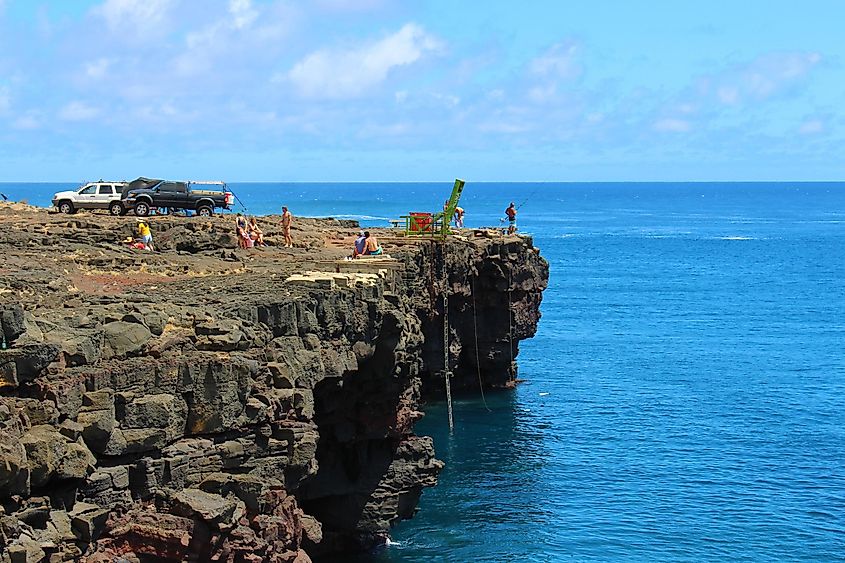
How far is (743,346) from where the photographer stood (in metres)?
91.8

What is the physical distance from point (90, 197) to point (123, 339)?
43913 millimetres

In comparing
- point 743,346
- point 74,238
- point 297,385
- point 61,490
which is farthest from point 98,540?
point 743,346

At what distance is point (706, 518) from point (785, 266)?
11018 centimetres

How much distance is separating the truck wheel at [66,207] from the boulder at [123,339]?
4365 cm

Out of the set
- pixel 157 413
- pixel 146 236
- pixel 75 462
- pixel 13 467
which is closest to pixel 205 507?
pixel 157 413

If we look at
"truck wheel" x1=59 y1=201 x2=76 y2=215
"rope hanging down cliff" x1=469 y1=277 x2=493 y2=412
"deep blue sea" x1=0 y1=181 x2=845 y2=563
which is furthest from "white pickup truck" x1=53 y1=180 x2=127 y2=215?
"deep blue sea" x1=0 y1=181 x2=845 y2=563

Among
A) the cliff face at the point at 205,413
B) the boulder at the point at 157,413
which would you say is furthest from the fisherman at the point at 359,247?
the boulder at the point at 157,413

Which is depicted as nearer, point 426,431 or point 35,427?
point 35,427

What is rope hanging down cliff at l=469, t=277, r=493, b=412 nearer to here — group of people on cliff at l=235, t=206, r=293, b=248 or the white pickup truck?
group of people on cliff at l=235, t=206, r=293, b=248

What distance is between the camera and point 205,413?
29.9 m

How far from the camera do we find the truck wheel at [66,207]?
71500 millimetres

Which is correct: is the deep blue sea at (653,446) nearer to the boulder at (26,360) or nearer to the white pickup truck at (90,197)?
Result: the boulder at (26,360)

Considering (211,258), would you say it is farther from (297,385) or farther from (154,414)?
(154,414)

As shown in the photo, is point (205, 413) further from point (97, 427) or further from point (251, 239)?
point (251, 239)
